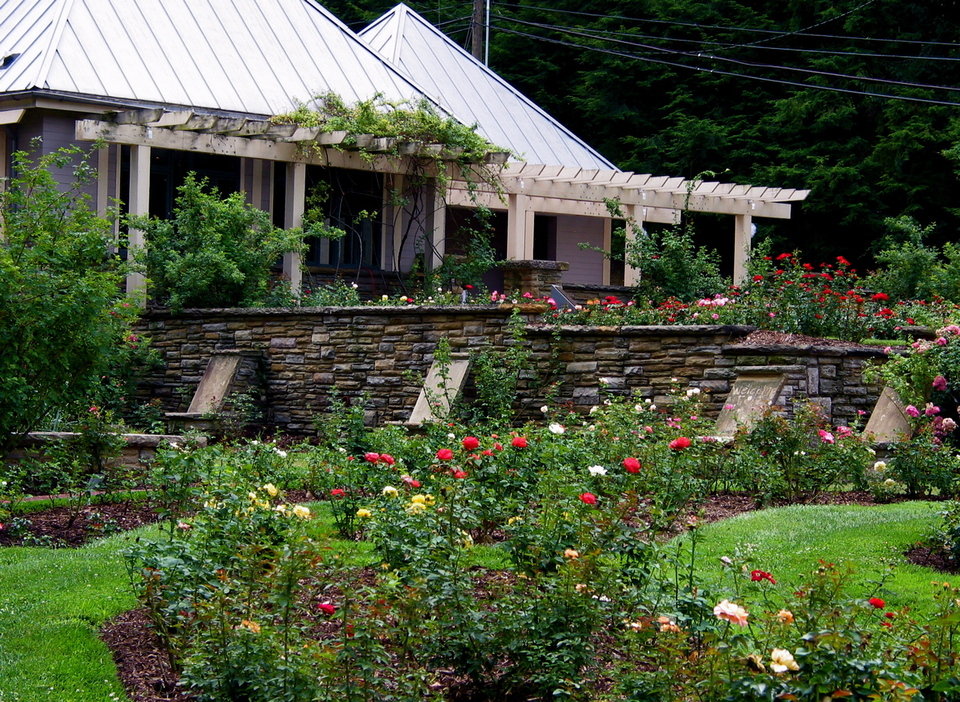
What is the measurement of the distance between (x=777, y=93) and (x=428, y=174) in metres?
13.8

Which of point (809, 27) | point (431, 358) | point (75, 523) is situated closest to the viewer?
point (75, 523)

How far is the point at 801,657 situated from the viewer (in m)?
3.64

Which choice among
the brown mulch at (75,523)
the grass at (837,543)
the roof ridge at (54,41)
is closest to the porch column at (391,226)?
the roof ridge at (54,41)

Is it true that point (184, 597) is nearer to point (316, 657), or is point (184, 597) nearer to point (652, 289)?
point (316, 657)

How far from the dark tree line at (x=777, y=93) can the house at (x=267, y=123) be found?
3642 millimetres

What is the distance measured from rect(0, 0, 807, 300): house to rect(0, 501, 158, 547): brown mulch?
21.0 ft

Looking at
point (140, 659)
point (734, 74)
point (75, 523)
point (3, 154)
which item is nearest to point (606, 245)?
point (734, 74)

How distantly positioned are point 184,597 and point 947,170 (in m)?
22.9

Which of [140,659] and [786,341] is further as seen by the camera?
[786,341]

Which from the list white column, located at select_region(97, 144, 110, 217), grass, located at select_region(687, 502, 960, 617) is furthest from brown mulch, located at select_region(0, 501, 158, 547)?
white column, located at select_region(97, 144, 110, 217)

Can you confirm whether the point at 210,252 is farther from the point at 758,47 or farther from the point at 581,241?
the point at 758,47

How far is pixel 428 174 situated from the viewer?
17969 millimetres

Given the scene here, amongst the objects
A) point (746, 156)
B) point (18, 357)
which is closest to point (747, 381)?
point (18, 357)

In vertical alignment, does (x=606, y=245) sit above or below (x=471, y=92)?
below
